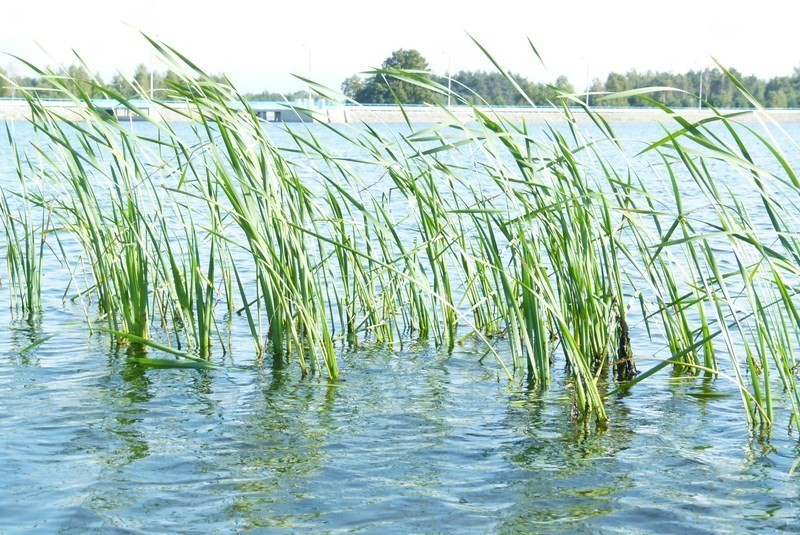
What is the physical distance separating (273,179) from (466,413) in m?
1.44

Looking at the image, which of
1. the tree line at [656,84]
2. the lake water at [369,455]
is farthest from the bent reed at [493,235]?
the tree line at [656,84]

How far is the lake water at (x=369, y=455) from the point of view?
3023 millimetres

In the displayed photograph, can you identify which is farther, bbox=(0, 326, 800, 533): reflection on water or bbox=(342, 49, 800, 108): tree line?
bbox=(342, 49, 800, 108): tree line

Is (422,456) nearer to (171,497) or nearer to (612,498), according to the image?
(612,498)

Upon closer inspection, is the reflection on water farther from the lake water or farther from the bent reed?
the bent reed

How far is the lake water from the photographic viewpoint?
302 cm

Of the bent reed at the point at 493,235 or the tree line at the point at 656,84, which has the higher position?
the tree line at the point at 656,84

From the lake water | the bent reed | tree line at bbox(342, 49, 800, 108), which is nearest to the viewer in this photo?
the lake water

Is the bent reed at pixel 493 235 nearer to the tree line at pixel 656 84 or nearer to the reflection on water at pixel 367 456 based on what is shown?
the reflection on water at pixel 367 456

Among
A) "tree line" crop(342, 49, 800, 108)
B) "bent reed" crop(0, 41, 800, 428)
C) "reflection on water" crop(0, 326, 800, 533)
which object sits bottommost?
"reflection on water" crop(0, 326, 800, 533)

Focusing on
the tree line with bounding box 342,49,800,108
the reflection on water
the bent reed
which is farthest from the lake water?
the tree line with bounding box 342,49,800,108

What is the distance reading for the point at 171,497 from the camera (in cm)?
313

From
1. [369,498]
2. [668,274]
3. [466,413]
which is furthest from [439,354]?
[369,498]

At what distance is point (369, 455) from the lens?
3.60 meters
